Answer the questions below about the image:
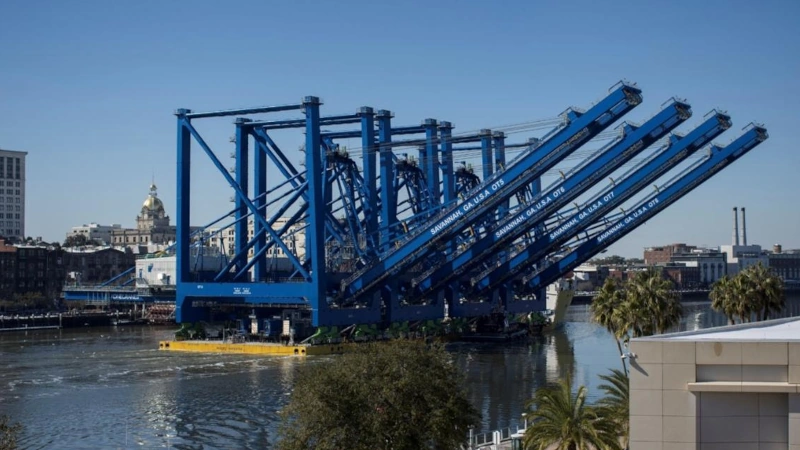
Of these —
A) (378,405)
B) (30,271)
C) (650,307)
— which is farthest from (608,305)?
(30,271)

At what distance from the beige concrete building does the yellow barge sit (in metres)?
47.8

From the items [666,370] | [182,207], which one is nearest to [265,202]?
[182,207]

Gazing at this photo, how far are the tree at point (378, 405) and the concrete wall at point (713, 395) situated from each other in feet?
24.6

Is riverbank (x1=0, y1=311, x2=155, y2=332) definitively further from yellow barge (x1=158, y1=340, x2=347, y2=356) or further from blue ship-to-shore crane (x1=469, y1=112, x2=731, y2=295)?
blue ship-to-shore crane (x1=469, y1=112, x2=731, y2=295)

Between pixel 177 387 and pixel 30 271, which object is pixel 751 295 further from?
pixel 30 271

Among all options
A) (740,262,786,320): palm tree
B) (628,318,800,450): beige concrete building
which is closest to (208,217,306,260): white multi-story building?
(740,262,786,320): palm tree

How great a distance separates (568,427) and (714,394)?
5.57 metres

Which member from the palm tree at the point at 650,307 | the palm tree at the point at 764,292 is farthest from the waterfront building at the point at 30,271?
the palm tree at the point at 650,307

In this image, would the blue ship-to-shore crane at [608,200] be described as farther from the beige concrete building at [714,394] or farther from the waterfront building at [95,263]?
the waterfront building at [95,263]

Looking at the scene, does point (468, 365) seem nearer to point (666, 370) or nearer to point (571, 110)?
point (571, 110)

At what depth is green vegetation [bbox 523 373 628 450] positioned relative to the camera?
76.2 ft

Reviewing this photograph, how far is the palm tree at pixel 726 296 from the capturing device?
141ft

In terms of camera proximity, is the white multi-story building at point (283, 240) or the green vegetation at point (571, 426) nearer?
the green vegetation at point (571, 426)

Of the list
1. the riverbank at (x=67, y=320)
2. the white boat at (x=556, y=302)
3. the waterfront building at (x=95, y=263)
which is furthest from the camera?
the waterfront building at (x=95, y=263)
